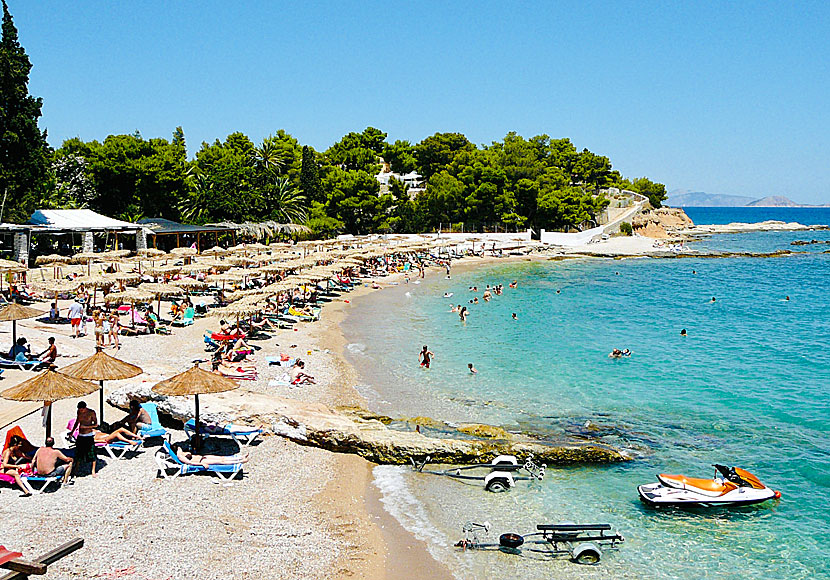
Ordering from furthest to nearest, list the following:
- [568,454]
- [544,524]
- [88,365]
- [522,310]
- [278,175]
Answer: [278,175] < [522,310] < [568,454] < [88,365] < [544,524]

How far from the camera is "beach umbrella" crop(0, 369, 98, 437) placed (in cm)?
1009

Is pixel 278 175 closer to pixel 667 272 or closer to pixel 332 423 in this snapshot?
pixel 667 272

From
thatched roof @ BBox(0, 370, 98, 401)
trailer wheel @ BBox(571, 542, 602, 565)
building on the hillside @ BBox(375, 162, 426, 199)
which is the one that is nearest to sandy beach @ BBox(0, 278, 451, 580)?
thatched roof @ BBox(0, 370, 98, 401)

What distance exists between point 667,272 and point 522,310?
2763 centimetres

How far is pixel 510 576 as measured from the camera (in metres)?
8.91

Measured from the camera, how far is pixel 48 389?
10.2 meters

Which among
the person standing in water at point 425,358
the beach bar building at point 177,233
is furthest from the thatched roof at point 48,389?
the beach bar building at point 177,233

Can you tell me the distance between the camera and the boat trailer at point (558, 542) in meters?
9.42

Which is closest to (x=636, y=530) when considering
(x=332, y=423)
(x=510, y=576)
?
(x=510, y=576)

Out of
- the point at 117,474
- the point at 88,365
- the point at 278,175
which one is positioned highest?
the point at 278,175

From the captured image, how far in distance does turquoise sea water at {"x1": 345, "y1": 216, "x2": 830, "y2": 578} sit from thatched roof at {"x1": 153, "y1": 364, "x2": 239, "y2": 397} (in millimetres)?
3477

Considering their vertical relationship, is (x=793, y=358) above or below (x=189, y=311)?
below

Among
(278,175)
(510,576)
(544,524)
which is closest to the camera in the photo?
(510,576)

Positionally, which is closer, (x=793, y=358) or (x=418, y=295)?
(x=793, y=358)
